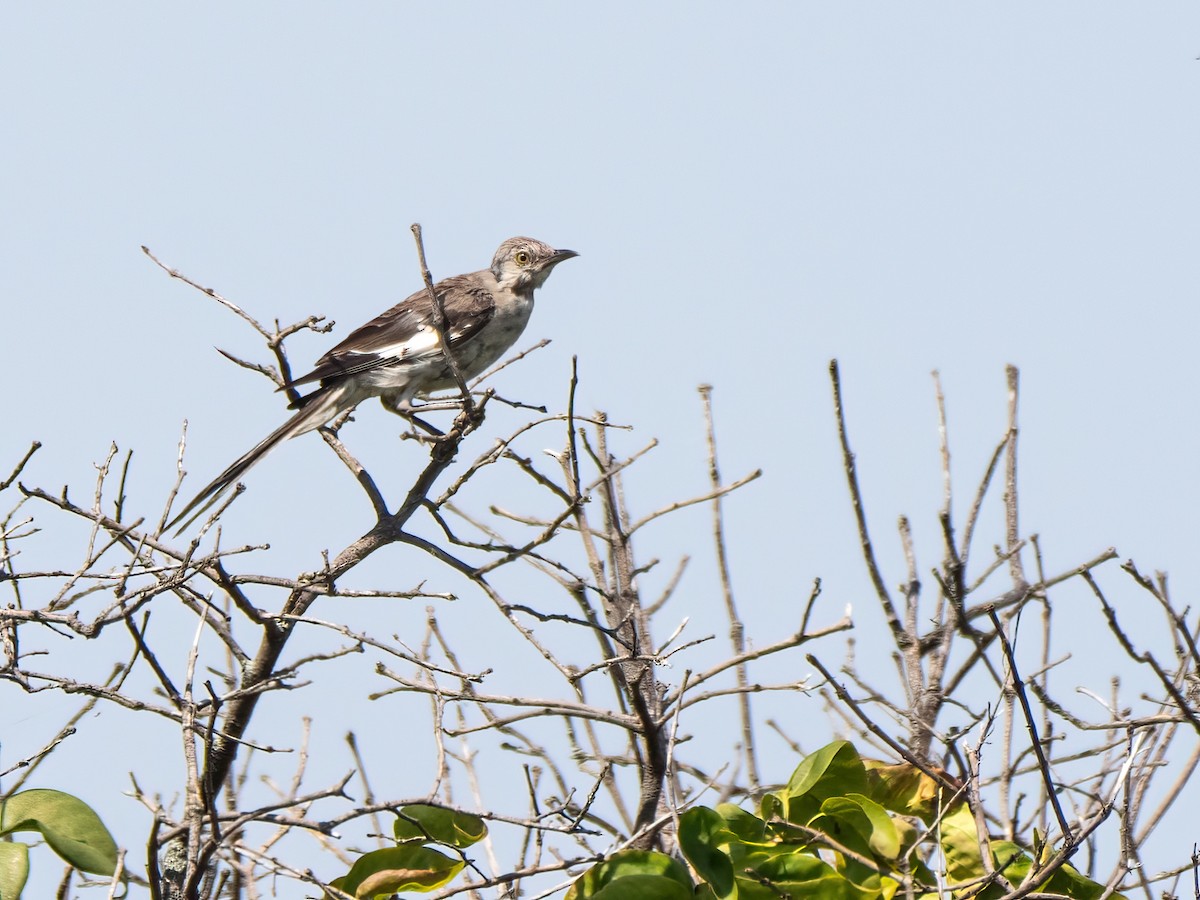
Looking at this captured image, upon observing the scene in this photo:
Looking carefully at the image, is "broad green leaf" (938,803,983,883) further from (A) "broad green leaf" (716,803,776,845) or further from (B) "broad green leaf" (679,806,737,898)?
(B) "broad green leaf" (679,806,737,898)

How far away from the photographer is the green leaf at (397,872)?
112 inches

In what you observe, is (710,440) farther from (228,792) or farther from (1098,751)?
(228,792)

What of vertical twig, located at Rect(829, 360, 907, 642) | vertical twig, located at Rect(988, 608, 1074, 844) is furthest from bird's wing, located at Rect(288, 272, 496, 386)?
vertical twig, located at Rect(988, 608, 1074, 844)

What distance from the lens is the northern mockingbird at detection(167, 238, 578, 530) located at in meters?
6.56

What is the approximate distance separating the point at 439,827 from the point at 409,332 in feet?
14.7

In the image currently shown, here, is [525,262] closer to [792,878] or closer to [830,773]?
[830,773]

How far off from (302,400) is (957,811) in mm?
3608

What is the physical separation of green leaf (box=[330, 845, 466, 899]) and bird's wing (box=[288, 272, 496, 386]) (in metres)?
3.71

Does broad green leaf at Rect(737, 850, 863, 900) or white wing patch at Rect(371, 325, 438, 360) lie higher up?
white wing patch at Rect(371, 325, 438, 360)

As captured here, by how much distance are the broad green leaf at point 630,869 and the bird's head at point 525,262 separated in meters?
5.81

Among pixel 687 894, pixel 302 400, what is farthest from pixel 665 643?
pixel 302 400

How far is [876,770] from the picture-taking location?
2924mm

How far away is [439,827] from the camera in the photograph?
303cm

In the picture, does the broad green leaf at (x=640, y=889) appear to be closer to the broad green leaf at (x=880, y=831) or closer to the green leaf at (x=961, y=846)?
the broad green leaf at (x=880, y=831)
